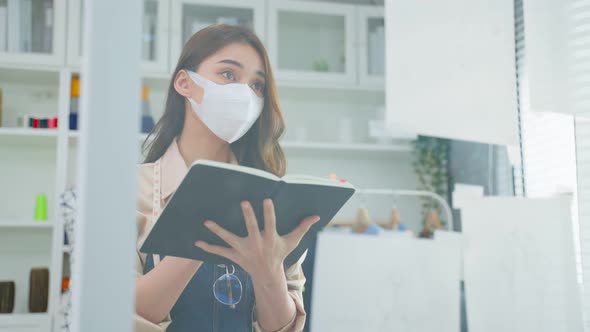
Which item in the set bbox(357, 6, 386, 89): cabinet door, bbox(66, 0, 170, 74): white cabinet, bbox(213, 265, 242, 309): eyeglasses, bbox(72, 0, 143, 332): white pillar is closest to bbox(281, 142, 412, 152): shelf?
bbox(357, 6, 386, 89): cabinet door

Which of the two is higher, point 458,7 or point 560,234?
point 458,7

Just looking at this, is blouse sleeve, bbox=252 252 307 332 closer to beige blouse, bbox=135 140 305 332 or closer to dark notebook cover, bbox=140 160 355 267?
beige blouse, bbox=135 140 305 332

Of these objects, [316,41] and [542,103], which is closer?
[542,103]

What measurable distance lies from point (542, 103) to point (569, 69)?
82mm

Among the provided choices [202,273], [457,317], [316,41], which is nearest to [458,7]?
[457,317]

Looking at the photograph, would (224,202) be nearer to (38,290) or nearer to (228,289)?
(228,289)

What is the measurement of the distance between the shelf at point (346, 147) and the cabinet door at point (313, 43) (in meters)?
0.26

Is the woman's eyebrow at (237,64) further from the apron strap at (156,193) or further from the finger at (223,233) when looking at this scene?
the finger at (223,233)

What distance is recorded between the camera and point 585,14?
1010 mm

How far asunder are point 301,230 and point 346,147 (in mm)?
1476

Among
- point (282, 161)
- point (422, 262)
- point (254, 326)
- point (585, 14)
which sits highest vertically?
point (585, 14)

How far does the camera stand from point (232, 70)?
1024 mm

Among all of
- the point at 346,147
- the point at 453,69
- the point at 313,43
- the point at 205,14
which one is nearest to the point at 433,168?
the point at 346,147

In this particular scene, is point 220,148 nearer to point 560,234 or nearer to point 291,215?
point 291,215
